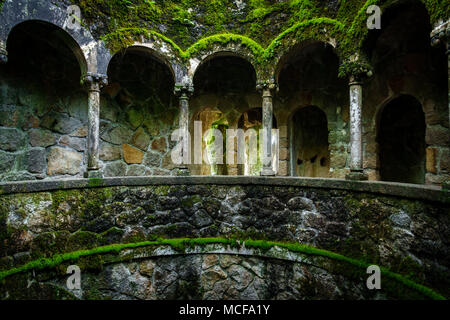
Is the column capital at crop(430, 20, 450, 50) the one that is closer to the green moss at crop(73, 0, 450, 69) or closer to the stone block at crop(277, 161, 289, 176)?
the green moss at crop(73, 0, 450, 69)

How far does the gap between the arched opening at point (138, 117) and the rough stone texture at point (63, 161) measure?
A: 48 centimetres

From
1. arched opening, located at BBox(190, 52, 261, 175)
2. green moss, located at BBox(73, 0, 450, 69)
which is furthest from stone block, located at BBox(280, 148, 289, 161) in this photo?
green moss, located at BBox(73, 0, 450, 69)

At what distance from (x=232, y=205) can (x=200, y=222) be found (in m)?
0.56

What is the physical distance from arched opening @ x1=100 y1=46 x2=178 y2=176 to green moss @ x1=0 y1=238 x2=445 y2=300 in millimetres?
2253

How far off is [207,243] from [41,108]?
150 inches

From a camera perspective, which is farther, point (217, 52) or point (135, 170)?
point (135, 170)

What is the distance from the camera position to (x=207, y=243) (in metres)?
4.10

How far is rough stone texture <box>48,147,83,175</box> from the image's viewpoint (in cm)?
488

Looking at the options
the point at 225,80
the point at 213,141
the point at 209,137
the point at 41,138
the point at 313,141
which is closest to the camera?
the point at 41,138

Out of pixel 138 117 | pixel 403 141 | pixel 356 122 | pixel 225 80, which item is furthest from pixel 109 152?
pixel 403 141

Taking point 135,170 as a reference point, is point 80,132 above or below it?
above

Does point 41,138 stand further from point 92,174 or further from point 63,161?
point 92,174
